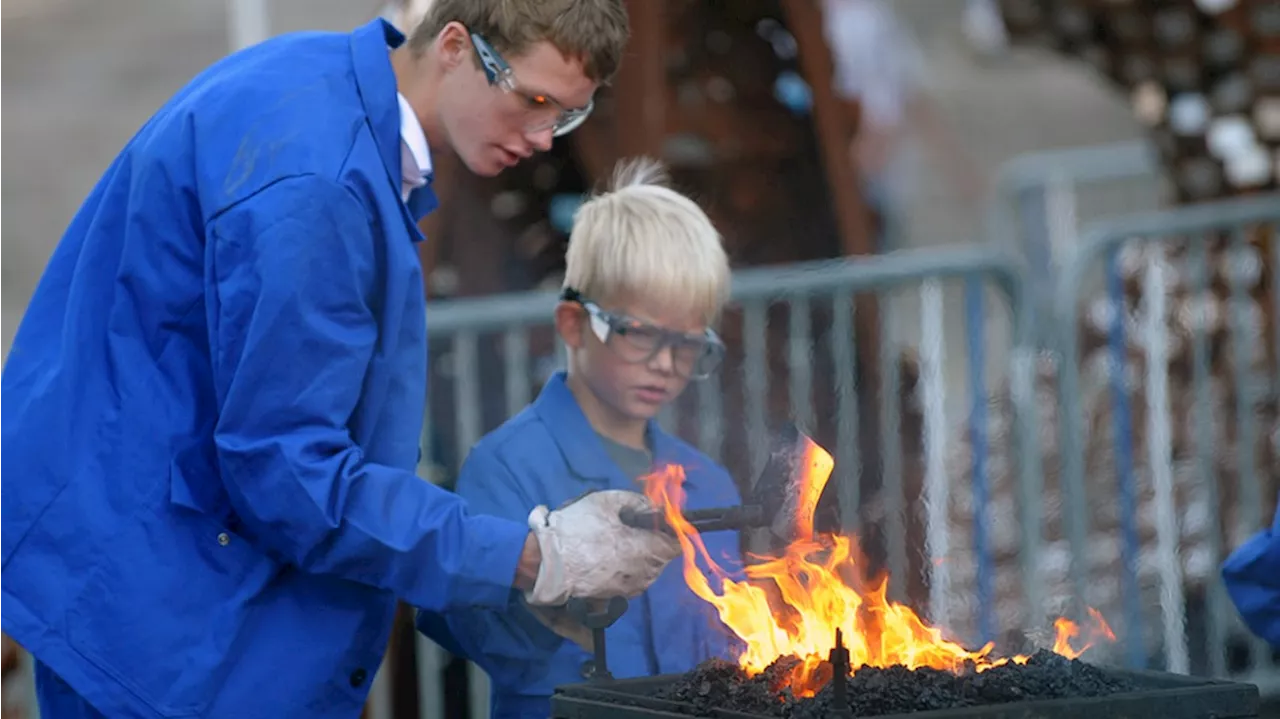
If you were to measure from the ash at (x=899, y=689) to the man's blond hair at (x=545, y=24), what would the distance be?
3.33 ft

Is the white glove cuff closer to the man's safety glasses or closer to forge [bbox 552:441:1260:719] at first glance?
forge [bbox 552:441:1260:719]

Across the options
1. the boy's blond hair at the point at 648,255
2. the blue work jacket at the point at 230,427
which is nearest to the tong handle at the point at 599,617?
the blue work jacket at the point at 230,427

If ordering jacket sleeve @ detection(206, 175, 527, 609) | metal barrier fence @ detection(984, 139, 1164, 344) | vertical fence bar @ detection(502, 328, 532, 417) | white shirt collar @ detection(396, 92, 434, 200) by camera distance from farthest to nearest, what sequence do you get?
metal barrier fence @ detection(984, 139, 1164, 344) → vertical fence bar @ detection(502, 328, 532, 417) → white shirt collar @ detection(396, 92, 434, 200) → jacket sleeve @ detection(206, 175, 527, 609)

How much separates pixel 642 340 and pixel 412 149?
2.79 feet

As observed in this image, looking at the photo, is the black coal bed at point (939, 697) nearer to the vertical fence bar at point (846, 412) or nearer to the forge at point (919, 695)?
the forge at point (919, 695)

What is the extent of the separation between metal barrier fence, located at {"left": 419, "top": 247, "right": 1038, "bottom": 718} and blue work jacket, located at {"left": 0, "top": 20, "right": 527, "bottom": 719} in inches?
94.2

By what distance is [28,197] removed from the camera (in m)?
5.95

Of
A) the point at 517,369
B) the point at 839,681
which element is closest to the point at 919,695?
the point at 839,681

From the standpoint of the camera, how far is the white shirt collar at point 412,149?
10.3 ft

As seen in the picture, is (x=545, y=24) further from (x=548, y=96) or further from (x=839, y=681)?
(x=839, y=681)

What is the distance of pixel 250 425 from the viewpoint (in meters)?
2.87

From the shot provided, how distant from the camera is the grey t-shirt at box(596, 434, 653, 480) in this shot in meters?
3.89

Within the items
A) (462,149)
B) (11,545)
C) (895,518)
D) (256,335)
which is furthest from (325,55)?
(895,518)

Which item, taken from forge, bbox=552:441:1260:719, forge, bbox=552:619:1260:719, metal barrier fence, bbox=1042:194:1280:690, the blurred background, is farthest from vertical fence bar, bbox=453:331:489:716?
forge, bbox=552:619:1260:719
